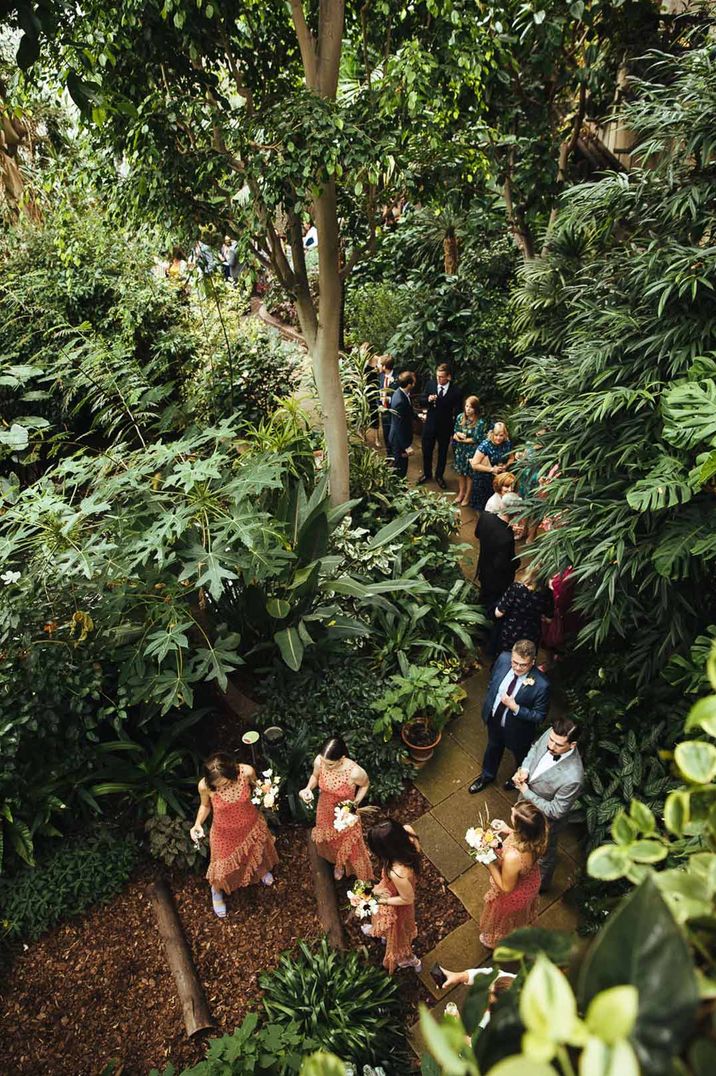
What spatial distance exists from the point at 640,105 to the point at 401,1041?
5299 mm

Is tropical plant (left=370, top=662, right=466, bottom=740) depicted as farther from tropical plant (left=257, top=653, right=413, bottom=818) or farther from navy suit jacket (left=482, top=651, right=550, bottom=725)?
navy suit jacket (left=482, top=651, right=550, bottom=725)

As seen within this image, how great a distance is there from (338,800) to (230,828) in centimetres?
60

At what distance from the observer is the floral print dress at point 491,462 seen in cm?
622

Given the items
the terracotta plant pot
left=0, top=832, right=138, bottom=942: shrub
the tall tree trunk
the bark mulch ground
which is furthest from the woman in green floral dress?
left=0, top=832, right=138, bottom=942: shrub

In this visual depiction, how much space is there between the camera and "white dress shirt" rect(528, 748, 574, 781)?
3779 millimetres

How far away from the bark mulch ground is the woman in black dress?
1629mm

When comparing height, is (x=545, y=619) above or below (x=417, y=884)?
above

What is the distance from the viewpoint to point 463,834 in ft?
14.8

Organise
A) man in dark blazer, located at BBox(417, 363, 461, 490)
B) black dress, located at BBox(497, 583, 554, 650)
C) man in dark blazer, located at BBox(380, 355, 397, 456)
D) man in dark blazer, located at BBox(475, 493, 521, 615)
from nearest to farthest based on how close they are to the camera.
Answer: black dress, located at BBox(497, 583, 554, 650)
man in dark blazer, located at BBox(475, 493, 521, 615)
man in dark blazer, located at BBox(417, 363, 461, 490)
man in dark blazer, located at BBox(380, 355, 397, 456)

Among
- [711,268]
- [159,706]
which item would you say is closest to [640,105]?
[711,268]

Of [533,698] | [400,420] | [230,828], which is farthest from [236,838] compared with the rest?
[400,420]

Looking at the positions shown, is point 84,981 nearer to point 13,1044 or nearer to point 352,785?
point 13,1044

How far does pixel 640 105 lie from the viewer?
424cm

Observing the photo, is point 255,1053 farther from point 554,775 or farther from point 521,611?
point 521,611
